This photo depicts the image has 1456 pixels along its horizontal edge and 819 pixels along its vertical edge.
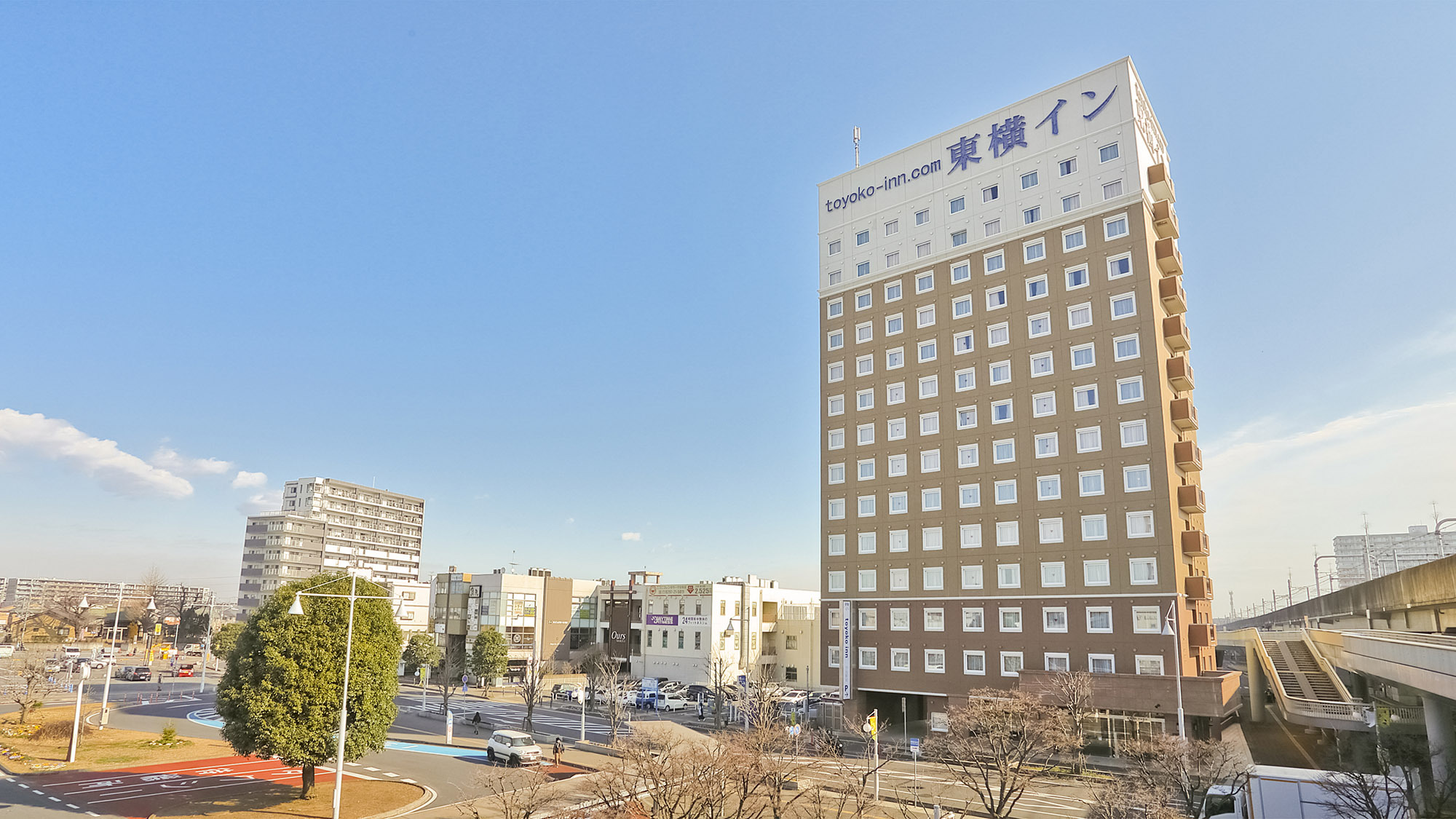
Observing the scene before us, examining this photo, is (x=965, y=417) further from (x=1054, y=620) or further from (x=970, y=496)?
(x=1054, y=620)

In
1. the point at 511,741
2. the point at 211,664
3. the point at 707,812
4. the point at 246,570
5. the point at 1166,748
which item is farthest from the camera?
the point at 246,570

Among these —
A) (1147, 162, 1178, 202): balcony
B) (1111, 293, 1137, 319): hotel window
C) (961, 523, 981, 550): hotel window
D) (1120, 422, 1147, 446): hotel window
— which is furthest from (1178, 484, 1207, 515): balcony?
(1147, 162, 1178, 202): balcony

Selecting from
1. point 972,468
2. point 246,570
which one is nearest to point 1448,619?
point 972,468

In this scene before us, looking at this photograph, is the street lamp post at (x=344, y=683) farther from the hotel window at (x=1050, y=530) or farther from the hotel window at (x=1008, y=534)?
the hotel window at (x=1050, y=530)

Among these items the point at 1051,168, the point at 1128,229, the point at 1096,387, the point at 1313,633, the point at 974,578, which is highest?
the point at 1051,168

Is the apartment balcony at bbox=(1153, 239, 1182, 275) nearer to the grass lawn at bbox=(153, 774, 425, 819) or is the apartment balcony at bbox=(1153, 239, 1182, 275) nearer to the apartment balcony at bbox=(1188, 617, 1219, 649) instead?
the apartment balcony at bbox=(1188, 617, 1219, 649)

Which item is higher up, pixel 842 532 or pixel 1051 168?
pixel 1051 168

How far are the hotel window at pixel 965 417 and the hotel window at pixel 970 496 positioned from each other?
13.9 ft

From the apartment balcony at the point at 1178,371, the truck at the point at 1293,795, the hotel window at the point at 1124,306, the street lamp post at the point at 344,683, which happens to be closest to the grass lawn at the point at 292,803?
the street lamp post at the point at 344,683

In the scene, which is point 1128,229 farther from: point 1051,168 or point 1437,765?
point 1437,765

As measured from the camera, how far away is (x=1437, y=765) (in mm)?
33594

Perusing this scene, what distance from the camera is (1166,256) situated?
5644cm

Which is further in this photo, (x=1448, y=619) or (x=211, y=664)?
(x=211, y=664)

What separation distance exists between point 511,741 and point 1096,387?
41.7 m
